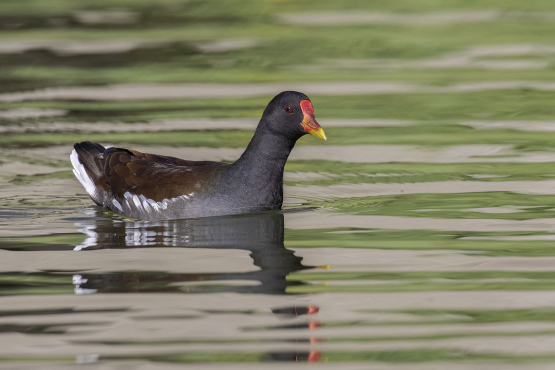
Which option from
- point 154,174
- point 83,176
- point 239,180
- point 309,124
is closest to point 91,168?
point 83,176

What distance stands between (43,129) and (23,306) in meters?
6.44

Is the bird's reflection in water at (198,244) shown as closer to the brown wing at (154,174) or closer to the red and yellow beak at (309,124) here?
the brown wing at (154,174)

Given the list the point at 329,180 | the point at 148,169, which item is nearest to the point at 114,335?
the point at 148,169

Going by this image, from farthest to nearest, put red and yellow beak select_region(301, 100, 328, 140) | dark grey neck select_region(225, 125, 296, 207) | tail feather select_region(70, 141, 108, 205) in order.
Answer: tail feather select_region(70, 141, 108, 205), dark grey neck select_region(225, 125, 296, 207), red and yellow beak select_region(301, 100, 328, 140)

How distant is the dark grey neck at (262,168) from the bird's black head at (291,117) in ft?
0.31

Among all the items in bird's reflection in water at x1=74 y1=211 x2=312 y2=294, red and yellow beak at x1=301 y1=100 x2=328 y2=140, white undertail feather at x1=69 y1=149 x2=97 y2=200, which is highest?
red and yellow beak at x1=301 y1=100 x2=328 y2=140

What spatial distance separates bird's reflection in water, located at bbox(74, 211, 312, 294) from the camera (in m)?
6.79

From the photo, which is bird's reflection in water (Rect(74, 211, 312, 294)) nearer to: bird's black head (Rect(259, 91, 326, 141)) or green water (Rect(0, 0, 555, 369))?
green water (Rect(0, 0, 555, 369))

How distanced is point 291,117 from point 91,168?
95.8 inches

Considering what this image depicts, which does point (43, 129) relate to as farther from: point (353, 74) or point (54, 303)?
point (54, 303)

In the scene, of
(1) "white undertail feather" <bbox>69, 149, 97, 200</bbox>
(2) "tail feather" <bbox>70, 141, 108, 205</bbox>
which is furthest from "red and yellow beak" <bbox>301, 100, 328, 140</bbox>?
(1) "white undertail feather" <bbox>69, 149, 97, 200</bbox>

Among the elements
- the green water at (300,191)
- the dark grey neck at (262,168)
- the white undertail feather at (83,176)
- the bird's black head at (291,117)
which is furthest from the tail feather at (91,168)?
the bird's black head at (291,117)

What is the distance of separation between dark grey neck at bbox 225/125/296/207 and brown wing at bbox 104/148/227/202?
10.0 inches

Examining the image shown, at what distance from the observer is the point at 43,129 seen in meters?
12.5
